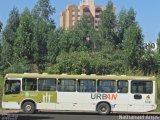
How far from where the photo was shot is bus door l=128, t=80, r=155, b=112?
92.0ft

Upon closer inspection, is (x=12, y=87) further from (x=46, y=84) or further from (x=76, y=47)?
(x=76, y=47)

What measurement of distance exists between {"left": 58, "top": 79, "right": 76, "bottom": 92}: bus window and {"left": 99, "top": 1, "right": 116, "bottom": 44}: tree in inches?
1852

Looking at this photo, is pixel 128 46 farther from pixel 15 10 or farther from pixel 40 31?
pixel 15 10

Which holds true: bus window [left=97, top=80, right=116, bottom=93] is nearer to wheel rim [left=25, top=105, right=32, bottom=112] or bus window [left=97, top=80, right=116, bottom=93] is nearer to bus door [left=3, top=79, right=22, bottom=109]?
wheel rim [left=25, top=105, right=32, bottom=112]

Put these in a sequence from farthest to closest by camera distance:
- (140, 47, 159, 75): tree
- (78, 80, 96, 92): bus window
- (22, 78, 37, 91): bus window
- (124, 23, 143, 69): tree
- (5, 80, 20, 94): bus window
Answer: (140, 47, 159, 75): tree, (124, 23, 143, 69): tree, (78, 80, 96, 92): bus window, (22, 78, 37, 91): bus window, (5, 80, 20, 94): bus window

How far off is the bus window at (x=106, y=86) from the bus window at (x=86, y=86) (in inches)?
12.4

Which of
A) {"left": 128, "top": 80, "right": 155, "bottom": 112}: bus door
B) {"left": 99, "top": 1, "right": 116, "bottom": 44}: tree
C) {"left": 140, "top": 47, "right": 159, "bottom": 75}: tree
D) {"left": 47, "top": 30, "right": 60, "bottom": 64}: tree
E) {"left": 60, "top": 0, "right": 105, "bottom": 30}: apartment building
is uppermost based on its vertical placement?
{"left": 60, "top": 0, "right": 105, "bottom": 30}: apartment building

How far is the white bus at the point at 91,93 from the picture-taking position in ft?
91.7

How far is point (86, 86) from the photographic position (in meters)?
28.3

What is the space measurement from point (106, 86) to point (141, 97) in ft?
7.53

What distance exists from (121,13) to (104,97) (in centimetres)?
5008

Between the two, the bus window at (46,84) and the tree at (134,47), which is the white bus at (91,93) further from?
the tree at (134,47)

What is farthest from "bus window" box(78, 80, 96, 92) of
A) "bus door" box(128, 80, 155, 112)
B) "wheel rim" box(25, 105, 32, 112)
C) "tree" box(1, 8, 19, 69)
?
"tree" box(1, 8, 19, 69)

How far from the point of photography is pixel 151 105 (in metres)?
28.1
